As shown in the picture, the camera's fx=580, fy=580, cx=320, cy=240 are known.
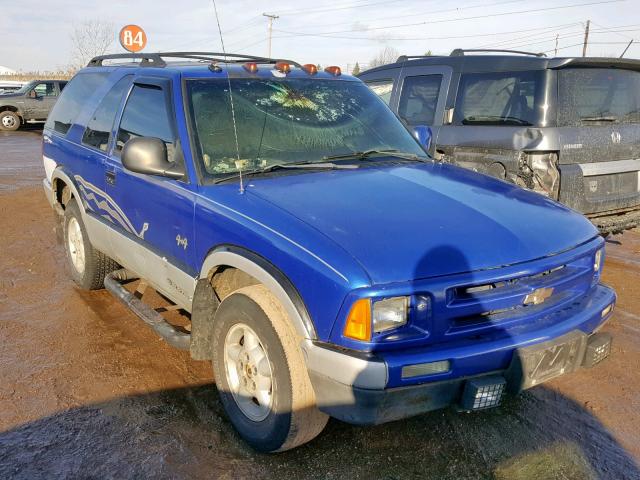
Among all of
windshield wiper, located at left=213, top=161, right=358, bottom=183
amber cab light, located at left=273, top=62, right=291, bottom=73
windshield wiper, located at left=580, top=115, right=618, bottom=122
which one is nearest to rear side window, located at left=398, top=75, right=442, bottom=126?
windshield wiper, located at left=580, top=115, right=618, bottom=122

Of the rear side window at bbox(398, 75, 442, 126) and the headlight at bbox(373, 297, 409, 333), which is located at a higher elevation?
the rear side window at bbox(398, 75, 442, 126)

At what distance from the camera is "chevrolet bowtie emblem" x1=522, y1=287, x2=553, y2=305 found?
8.99ft

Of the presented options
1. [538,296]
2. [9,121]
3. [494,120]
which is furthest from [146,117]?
[9,121]

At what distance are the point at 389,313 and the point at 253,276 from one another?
744mm

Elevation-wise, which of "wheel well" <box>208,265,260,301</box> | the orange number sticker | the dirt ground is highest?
the orange number sticker

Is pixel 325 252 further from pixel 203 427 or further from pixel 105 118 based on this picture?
pixel 105 118

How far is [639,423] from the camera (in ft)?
10.9

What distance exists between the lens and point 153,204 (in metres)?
3.70

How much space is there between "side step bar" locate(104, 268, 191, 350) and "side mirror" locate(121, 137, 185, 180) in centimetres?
98

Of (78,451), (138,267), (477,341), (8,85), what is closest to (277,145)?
(138,267)

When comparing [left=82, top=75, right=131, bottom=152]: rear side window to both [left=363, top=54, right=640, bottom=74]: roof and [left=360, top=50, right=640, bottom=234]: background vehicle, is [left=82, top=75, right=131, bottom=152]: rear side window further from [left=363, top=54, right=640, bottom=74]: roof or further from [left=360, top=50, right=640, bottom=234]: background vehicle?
[left=363, top=54, right=640, bottom=74]: roof

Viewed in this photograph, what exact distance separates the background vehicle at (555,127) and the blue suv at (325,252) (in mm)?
1612

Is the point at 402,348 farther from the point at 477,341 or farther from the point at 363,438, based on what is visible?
the point at 363,438

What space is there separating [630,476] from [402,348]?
1429mm
